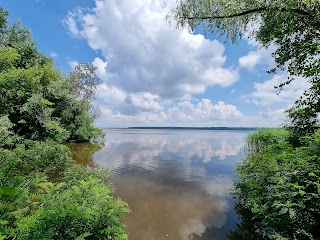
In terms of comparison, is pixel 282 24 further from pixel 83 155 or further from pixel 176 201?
pixel 83 155

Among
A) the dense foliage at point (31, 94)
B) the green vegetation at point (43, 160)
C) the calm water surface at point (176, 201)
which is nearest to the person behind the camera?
the green vegetation at point (43, 160)

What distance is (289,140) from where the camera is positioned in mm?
9477

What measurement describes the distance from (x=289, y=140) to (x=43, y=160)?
11696mm

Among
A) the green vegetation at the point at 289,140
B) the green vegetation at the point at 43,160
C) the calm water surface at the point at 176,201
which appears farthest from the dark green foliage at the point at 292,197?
the green vegetation at the point at 43,160

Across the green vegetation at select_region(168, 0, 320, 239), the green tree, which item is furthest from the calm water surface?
the green tree

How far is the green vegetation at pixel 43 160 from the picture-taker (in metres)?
4.03

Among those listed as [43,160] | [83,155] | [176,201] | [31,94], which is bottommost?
[176,201]

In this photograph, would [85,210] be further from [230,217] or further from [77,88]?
[77,88]

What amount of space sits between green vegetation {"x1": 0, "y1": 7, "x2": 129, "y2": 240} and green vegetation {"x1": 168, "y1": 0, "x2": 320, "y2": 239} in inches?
157

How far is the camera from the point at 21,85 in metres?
19.2

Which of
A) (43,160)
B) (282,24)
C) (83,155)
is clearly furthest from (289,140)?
(83,155)

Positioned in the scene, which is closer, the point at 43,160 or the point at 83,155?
the point at 43,160

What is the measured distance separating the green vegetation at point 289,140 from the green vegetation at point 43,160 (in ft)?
13.1

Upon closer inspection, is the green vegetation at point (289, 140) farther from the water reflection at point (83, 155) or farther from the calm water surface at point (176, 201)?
the water reflection at point (83, 155)
